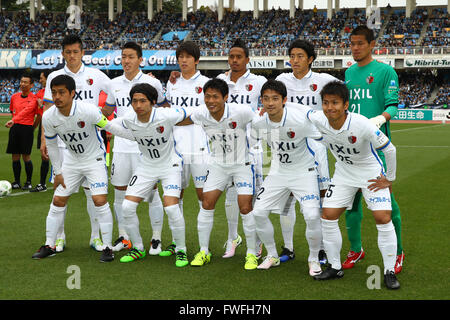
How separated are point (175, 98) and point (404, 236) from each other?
346cm

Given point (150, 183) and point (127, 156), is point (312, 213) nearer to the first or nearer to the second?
point (150, 183)

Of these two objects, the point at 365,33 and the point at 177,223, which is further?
the point at 177,223

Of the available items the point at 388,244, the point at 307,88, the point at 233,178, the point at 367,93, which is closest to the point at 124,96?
the point at 233,178

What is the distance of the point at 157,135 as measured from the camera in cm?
582

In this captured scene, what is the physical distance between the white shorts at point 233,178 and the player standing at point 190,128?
1.27 ft

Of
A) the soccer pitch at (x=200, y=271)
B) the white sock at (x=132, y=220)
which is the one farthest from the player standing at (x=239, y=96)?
the white sock at (x=132, y=220)

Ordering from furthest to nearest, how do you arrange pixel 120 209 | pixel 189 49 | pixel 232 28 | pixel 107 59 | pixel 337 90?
pixel 232 28
pixel 107 59
pixel 120 209
pixel 189 49
pixel 337 90

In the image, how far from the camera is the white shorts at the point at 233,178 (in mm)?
5707

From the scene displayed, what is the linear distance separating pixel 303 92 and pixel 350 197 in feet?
4.74

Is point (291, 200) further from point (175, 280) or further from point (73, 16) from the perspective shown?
point (73, 16)

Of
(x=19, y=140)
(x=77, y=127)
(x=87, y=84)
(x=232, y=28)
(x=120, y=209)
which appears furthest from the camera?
(x=232, y=28)

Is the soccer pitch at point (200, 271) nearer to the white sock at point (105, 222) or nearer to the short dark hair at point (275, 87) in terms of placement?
the white sock at point (105, 222)

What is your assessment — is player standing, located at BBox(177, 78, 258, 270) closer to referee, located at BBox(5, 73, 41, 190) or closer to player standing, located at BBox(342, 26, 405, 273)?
player standing, located at BBox(342, 26, 405, 273)
